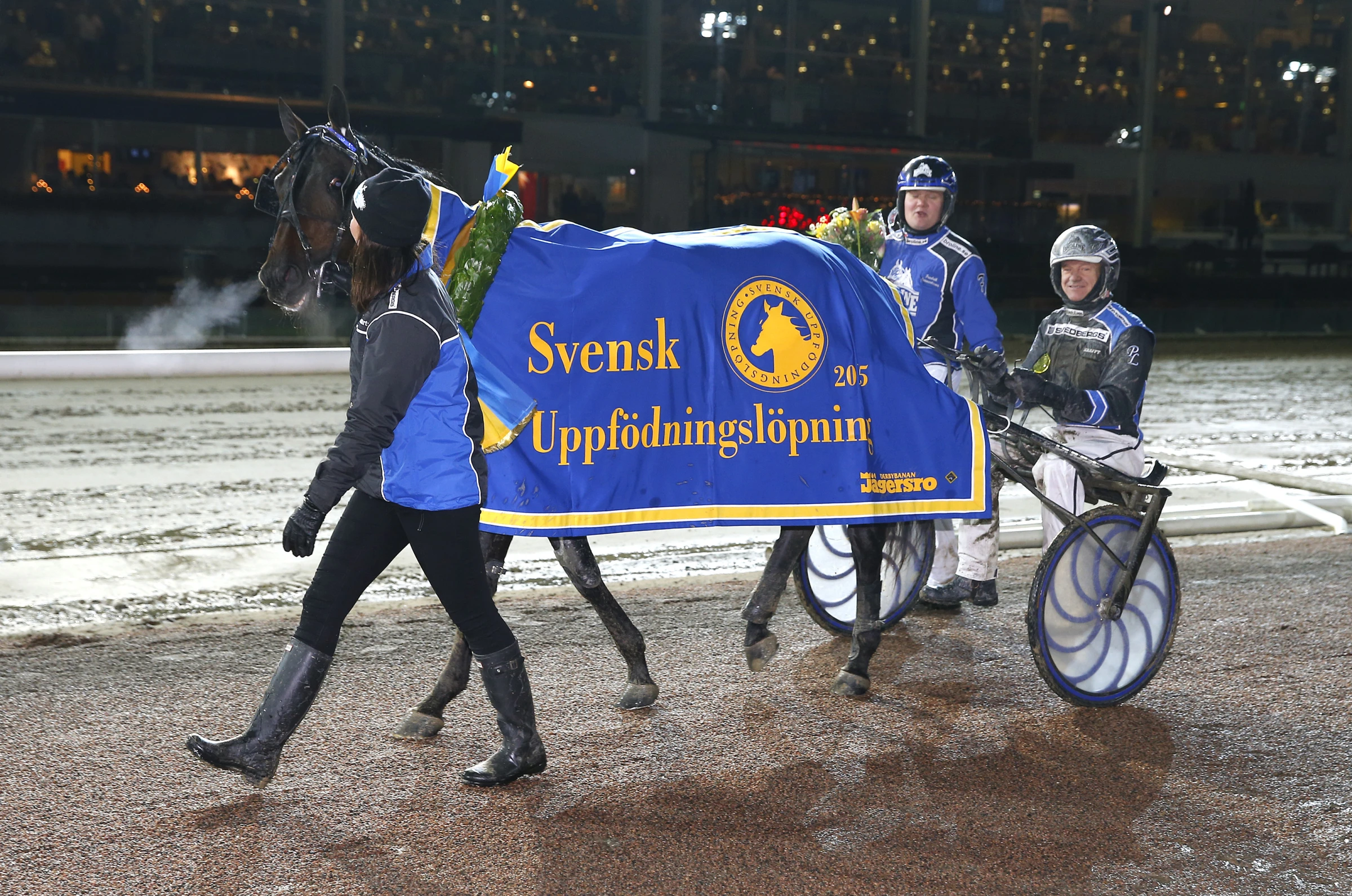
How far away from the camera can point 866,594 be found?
16.3 feet

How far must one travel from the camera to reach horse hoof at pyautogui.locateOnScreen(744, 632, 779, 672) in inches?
194

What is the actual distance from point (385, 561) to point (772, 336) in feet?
4.90

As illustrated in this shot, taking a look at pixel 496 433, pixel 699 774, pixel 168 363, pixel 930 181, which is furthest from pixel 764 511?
pixel 168 363

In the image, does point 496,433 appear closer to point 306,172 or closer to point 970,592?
point 306,172

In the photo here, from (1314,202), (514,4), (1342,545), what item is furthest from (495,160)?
(1314,202)

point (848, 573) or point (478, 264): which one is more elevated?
point (478, 264)

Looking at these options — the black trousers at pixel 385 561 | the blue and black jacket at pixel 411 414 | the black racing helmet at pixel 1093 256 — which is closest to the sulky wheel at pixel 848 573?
the black racing helmet at pixel 1093 256

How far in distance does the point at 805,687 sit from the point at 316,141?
2.52m

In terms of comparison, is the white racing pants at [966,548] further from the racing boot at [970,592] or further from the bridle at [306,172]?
the bridle at [306,172]

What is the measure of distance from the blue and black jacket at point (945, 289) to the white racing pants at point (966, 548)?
21 centimetres

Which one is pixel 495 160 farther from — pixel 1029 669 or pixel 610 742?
pixel 1029 669

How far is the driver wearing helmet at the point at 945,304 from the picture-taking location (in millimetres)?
5957

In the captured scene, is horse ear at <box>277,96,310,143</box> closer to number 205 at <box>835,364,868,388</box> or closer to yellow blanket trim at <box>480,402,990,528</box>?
yellow blanket trim at <box>480,402,990,528</box>

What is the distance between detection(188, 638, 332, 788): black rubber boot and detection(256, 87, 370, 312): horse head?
110 cm
